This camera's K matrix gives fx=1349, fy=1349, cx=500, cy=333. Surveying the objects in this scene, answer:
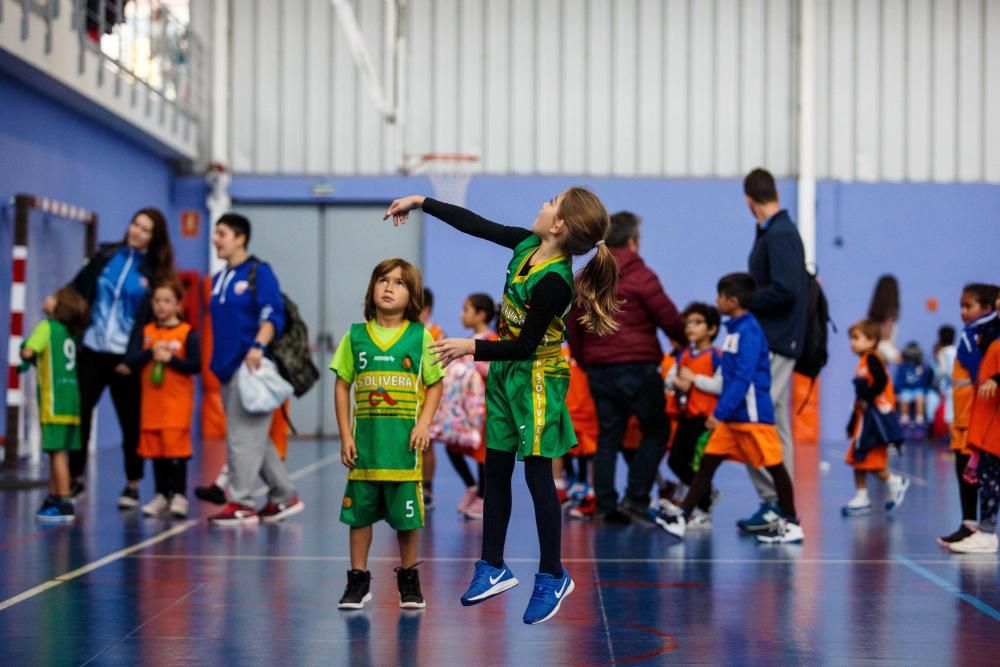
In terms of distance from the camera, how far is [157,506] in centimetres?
723

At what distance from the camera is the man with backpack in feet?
21.1

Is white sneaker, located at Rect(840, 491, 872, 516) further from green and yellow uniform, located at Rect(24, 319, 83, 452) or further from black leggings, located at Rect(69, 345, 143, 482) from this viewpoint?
green and yellow uniform, located at Rect(24, 319, 83, 452)

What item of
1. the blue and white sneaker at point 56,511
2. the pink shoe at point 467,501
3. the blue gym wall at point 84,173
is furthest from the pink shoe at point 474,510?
the blue gym wall at point 84,173

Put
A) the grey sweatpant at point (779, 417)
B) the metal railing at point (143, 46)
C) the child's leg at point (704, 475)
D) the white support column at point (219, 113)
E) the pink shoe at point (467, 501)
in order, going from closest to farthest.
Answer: the child's leg at point (704, 475)
the grey sweatpant at point (779, 417)
the pink shoe at point (467, 501)
the metal railing at point (143, 46)
the white support column at point (219, 113)

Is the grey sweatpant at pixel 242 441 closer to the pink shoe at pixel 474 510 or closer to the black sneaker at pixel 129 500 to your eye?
the black sneaker at pixel 129 500

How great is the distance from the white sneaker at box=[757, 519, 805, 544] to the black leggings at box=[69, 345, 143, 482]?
11.3 feet

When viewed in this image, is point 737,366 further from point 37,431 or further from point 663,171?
point 663,171

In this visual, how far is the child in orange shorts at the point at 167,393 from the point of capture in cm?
720

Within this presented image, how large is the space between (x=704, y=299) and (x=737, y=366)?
31.9 feet

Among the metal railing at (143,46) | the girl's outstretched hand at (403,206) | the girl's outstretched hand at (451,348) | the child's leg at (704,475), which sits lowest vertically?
the child's leg at (704,475)

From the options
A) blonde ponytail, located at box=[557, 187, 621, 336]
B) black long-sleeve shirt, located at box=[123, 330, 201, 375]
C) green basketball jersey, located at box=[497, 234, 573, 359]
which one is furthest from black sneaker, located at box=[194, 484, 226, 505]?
blonde ponytail, located at box=[557, 187, 621, 336]

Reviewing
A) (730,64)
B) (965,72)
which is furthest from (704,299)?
(965,72)

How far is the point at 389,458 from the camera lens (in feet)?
14.8

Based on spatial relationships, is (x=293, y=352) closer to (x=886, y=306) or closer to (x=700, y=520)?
(x=700, y=520)
